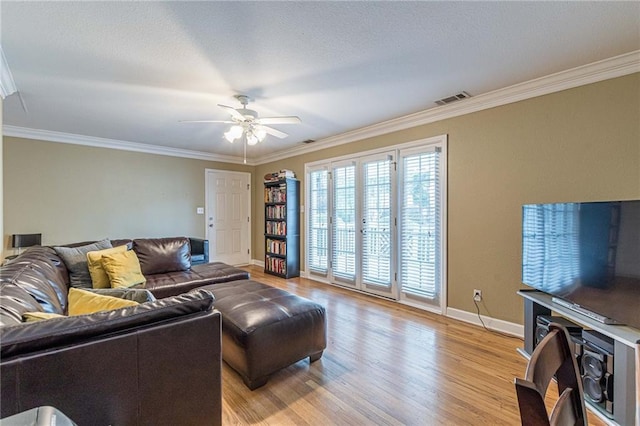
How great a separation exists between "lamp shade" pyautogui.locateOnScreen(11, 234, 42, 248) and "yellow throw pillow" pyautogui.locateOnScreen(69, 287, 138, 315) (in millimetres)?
3781

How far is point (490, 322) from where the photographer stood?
114 inches

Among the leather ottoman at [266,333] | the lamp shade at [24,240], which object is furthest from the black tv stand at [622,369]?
the lamp shade at [24,240]

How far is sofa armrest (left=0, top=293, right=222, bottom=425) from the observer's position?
94 cm

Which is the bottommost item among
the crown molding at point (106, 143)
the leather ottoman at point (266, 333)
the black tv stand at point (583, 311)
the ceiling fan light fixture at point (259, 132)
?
the leather ottoman at point (266, 333)

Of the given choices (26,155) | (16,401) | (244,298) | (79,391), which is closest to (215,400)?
(79,391)

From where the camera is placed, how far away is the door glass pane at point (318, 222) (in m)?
4.76

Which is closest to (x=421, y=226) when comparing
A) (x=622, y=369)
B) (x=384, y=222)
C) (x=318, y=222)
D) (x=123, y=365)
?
(x=384, y=222)

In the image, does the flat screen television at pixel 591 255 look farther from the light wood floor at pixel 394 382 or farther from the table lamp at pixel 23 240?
the table lamp at pixel 23 240

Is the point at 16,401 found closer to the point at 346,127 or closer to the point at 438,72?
the point at 438,72

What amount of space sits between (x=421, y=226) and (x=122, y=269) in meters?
3.30

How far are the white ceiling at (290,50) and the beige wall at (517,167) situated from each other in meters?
0.33

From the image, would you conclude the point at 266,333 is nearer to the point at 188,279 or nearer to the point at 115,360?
the point at 115,360

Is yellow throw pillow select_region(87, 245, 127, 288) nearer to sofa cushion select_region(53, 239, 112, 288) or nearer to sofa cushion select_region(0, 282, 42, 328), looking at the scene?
sofa cushion select_region(53, 239, 112, 288)

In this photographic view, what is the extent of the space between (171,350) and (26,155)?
15.6 feet
